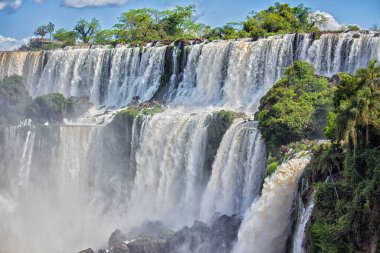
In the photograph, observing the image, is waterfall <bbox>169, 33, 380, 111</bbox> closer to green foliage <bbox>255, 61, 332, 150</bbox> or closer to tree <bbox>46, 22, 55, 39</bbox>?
green foliage <bbox>255, 61, 332, 150</bbox>

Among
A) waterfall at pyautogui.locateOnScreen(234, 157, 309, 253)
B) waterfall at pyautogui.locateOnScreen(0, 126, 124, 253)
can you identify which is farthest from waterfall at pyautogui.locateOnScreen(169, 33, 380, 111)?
waterfall at pyautogui.locateOnScreen(234, 157, 309, 253)

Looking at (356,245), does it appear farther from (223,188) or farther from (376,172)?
(223,188)

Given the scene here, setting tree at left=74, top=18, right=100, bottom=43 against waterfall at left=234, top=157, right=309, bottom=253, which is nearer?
waterfall at left=234, top=157, right=309, bottom=253

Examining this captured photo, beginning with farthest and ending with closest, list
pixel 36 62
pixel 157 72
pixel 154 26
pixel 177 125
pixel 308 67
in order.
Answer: pixel 154 26 → pixel 36 62 → pixel 157 72 → pixel 177 125 → pixel 308 67

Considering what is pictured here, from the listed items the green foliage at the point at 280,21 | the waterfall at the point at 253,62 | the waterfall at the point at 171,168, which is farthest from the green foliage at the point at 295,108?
the green foliage at the point at 280,21

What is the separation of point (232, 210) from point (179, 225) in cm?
338

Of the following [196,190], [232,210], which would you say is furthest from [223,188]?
[196,190]

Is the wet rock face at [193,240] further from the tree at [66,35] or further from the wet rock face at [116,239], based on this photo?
the tree at [66,35]

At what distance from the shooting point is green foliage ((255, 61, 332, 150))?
22.1m

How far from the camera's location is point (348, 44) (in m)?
30.0

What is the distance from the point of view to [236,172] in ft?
79.4

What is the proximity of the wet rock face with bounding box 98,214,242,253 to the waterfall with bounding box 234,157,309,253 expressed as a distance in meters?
1.98

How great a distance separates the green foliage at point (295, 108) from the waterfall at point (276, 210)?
3097 millimetres

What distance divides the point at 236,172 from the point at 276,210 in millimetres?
5400
